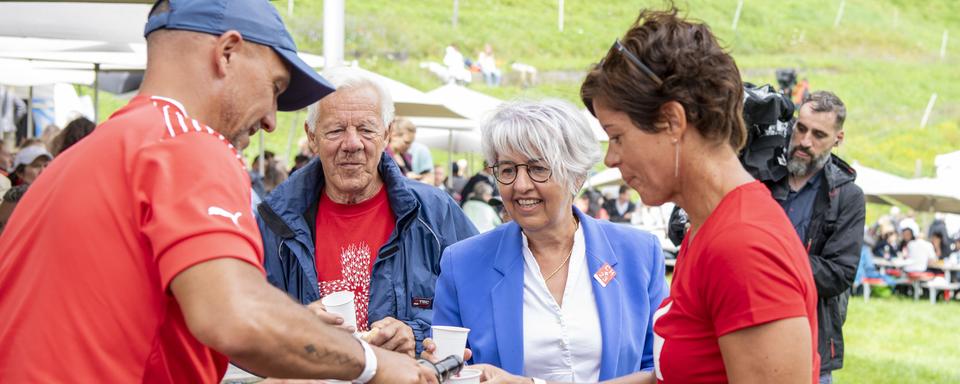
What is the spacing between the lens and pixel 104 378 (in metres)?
1.93

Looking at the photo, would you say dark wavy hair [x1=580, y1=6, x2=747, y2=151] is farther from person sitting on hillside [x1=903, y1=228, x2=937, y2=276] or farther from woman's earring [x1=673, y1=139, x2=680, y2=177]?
person sitting on hillside [x1=903, y1=228, x2=937, y2=276]

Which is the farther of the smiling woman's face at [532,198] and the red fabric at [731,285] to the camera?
the smiling woman's face at [532,198]

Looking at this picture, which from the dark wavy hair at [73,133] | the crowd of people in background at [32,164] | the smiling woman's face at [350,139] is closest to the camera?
the smiling woman's face at [350,139]

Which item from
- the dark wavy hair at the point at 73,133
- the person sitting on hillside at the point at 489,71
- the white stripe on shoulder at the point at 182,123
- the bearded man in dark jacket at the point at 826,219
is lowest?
the person sitting on hillside at the point at 489,71

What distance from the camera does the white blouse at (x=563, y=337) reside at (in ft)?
10.9

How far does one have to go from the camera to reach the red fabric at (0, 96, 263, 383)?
190 cm

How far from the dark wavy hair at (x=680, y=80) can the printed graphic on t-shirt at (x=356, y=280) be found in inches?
64.0

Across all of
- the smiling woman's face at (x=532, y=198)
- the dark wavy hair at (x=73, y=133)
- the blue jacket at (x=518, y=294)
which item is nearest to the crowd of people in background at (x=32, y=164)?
the dark wavy hair at (x=73, y=133)

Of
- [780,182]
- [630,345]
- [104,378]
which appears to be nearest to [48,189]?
[104,378]

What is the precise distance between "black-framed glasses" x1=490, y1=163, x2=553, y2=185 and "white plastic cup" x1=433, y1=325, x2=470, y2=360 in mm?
707

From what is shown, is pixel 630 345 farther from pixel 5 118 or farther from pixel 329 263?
pixel 5 118

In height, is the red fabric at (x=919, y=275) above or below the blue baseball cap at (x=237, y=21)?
below

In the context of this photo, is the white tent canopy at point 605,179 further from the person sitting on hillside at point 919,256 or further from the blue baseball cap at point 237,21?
the blue baseball cap at point 237,21

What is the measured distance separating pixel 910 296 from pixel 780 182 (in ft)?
55.6
